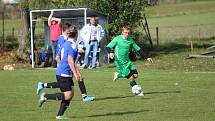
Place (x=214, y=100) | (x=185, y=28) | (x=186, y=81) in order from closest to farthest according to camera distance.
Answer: (x=214, y=100) → (x=186, y=81) → (x=185, y=28)

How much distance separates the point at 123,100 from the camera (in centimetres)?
1591

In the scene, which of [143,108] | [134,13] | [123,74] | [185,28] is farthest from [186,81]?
[185,28]

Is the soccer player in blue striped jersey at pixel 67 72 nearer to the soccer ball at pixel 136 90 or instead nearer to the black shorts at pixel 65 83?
the black shorts at pixel 65 83

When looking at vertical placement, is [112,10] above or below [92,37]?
above

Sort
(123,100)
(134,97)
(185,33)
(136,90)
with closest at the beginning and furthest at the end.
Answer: (123,100) < (134,97) < (136,90) < (185,33)

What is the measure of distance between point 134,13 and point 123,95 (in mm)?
14747

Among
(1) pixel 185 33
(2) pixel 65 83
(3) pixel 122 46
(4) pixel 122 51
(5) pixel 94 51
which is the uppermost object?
(3) pixel 122 46

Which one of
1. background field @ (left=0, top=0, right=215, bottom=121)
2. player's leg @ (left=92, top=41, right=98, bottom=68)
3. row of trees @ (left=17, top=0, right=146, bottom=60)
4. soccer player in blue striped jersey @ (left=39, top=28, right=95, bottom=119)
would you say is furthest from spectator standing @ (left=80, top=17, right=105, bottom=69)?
soccer player in blue striped jersey @ (left=39, top=28, right=95, bottom=119)

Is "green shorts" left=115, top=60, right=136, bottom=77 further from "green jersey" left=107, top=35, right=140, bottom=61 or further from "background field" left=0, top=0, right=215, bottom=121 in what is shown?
"background field" left=0, top=0, right=215, bottom=121

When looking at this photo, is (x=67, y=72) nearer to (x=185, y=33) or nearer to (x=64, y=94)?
(x=64, y=94)

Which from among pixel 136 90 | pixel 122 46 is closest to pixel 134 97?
→ pixel 136 90

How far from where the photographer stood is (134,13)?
103ft

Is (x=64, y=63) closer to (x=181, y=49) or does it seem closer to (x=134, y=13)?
(x=134, y=13)

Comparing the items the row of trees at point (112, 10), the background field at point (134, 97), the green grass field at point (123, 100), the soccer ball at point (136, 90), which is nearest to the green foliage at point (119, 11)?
the row of trees at point (112, 10)
